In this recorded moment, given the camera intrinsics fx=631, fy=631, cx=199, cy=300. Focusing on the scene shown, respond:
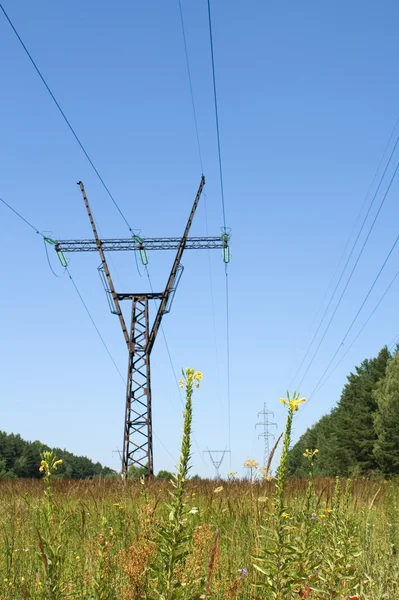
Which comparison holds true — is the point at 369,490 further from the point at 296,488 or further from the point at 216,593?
the point at 216,593

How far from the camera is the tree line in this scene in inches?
2254

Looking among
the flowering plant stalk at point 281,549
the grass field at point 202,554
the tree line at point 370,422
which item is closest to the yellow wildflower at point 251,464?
the grass field at point 202,554

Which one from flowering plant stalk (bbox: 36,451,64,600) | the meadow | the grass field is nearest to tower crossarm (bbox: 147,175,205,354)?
the grass field

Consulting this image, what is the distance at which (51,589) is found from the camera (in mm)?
2584

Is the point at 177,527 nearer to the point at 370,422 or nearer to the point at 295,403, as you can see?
the point at 295,403


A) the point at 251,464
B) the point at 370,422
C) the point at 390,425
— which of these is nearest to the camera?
the point at 251,464

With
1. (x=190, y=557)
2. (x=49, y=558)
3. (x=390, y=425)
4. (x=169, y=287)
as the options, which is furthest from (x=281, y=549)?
(x=390, y=425)

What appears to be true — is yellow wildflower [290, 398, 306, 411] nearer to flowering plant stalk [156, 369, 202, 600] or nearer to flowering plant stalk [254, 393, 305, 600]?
flowering plant stalk [254, 393, 305, 600]

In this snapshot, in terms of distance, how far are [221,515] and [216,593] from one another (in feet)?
10.5

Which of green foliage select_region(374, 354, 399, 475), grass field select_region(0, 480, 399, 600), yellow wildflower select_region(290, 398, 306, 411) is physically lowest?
grass field select_region(0, 480, 399, 600)

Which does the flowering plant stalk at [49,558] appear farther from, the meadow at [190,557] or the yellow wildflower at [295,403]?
the yellow wildflower at [295,403]

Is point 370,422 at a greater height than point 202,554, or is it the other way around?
point 370,422

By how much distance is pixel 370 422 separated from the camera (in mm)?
74250

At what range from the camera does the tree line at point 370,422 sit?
57.2m
